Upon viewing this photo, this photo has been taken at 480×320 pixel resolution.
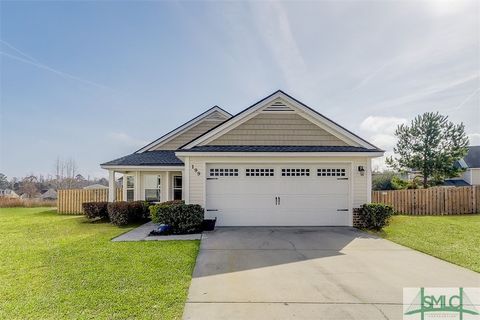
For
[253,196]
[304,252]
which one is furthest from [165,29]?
[304,252]

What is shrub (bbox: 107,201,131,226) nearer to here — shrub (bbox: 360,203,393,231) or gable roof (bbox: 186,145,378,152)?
gable roof (bbox: 186,145,378,152)

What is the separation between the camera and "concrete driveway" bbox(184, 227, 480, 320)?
146 inches

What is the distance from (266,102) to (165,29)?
5.14m

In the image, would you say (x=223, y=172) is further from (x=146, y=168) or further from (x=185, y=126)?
(x=185, y=126)

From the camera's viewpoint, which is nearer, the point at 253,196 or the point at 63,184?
the point at 253,196

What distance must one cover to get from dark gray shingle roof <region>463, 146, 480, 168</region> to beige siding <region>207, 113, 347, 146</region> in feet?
86.3

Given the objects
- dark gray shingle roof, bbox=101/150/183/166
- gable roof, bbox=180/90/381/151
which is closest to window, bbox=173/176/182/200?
dark gray shingle roof, bbox=101/150/183/166

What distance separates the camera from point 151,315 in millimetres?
3439

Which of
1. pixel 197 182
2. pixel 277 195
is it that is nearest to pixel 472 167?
pixel 277 195

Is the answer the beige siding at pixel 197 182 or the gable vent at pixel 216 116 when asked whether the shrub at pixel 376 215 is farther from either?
the gable vent at pixel 216 116

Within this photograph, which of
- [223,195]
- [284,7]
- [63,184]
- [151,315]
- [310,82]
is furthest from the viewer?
[63,184]

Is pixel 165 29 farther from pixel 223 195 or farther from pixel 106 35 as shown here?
pixel 223 195

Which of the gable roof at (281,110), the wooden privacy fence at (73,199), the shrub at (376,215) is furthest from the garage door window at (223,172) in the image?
the wooden privacy fence at (73,199)

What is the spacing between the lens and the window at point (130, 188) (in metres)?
14.9
